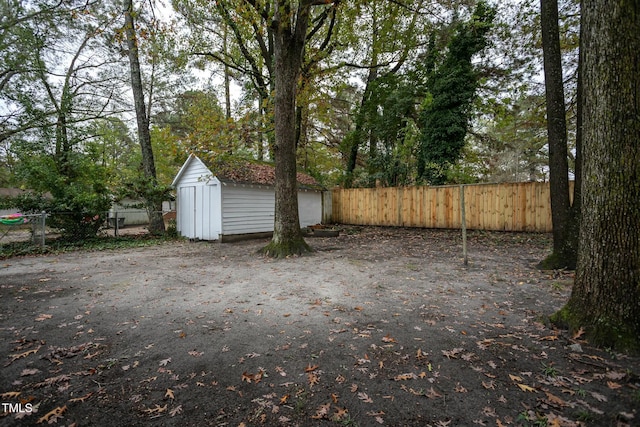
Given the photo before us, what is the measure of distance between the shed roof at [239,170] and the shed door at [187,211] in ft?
2.62

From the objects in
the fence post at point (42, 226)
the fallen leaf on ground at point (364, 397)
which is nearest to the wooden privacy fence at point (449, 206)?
the fallen leaf on ground at point (364, 397)

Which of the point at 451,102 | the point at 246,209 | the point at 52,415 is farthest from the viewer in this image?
the point at 451,102

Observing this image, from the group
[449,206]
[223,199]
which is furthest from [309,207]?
[449,206]

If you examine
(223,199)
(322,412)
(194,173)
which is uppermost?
(194,173)

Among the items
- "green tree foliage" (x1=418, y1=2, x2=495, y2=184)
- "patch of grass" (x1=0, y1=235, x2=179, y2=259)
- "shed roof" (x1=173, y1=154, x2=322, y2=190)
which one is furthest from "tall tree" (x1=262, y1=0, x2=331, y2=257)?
"green tree foliage" (x1=418, y1=2, x2=495, y2=184)

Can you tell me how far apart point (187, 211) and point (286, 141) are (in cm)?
654

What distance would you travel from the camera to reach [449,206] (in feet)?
38.3

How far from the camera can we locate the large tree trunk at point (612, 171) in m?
2.51

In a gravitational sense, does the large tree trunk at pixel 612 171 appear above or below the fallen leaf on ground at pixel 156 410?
above

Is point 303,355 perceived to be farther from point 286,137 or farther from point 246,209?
point 246,209

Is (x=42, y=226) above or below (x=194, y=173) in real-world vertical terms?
below

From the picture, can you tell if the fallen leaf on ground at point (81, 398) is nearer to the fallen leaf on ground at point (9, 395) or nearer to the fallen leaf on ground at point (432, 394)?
the fallen leaf on ground at point (9, 395)

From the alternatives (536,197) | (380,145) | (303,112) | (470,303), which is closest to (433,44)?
(380,145)

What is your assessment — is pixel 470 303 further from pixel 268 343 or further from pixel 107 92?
pixel 107 92
